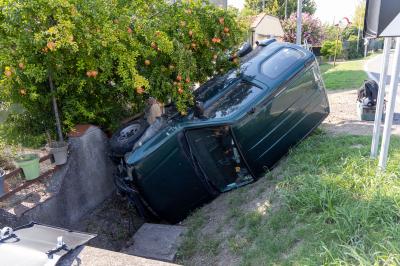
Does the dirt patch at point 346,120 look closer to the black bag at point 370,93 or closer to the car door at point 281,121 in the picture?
the black bag at point 370,93

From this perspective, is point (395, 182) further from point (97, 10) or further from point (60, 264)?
point (97, 10)

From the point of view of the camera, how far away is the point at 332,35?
31672 millimetres

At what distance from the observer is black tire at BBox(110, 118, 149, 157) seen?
15.0 ft

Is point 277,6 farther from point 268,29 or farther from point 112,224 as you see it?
point 112,224

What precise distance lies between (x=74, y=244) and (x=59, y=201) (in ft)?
7.84

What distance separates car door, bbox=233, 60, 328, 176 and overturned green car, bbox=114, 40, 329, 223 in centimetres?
1

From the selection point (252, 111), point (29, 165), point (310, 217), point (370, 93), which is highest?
point (252, 111)

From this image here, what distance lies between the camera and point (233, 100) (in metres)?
4.68

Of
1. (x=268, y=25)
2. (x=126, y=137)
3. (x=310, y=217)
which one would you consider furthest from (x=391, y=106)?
(x=268, y=25)

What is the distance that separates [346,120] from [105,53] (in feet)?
17.0

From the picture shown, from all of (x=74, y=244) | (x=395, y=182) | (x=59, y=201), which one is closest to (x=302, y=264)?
(x=395, y=182)

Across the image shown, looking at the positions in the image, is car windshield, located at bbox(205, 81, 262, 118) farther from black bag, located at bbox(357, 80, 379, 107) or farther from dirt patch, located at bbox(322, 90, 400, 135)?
black bag, located at bbox(357, 80, 379, 107)

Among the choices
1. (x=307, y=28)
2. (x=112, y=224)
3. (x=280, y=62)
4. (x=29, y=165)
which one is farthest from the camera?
(x=307, y=28)

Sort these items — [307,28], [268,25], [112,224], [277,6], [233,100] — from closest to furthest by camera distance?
[233,100] < [112,224] < [268,25] < [307,28] < [277,6]
